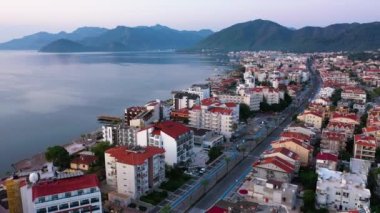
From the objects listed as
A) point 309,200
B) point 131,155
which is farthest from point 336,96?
point 131,155

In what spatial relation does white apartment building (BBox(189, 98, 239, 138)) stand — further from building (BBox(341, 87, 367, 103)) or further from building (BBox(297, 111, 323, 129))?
building (BBox(341, 87, 367, 103))

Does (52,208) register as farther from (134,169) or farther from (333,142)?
(333,142)

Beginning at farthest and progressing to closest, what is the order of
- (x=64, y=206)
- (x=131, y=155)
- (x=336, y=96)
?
1. (x=336, y=96)
2. (x=131, y=155)
3. (x=64, y=206)

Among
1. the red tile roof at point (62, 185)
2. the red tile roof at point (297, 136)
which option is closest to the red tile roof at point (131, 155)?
the red tile roof at point (62, 185)

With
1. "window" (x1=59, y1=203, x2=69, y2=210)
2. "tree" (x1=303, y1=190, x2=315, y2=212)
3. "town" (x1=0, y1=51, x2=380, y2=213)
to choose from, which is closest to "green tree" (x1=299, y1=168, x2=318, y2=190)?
"town" (x1=0, y1=51, x2=380, y2=213)

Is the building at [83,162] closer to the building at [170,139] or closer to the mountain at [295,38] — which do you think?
the building at [170,139]

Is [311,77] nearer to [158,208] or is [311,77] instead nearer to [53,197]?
[158,208]
